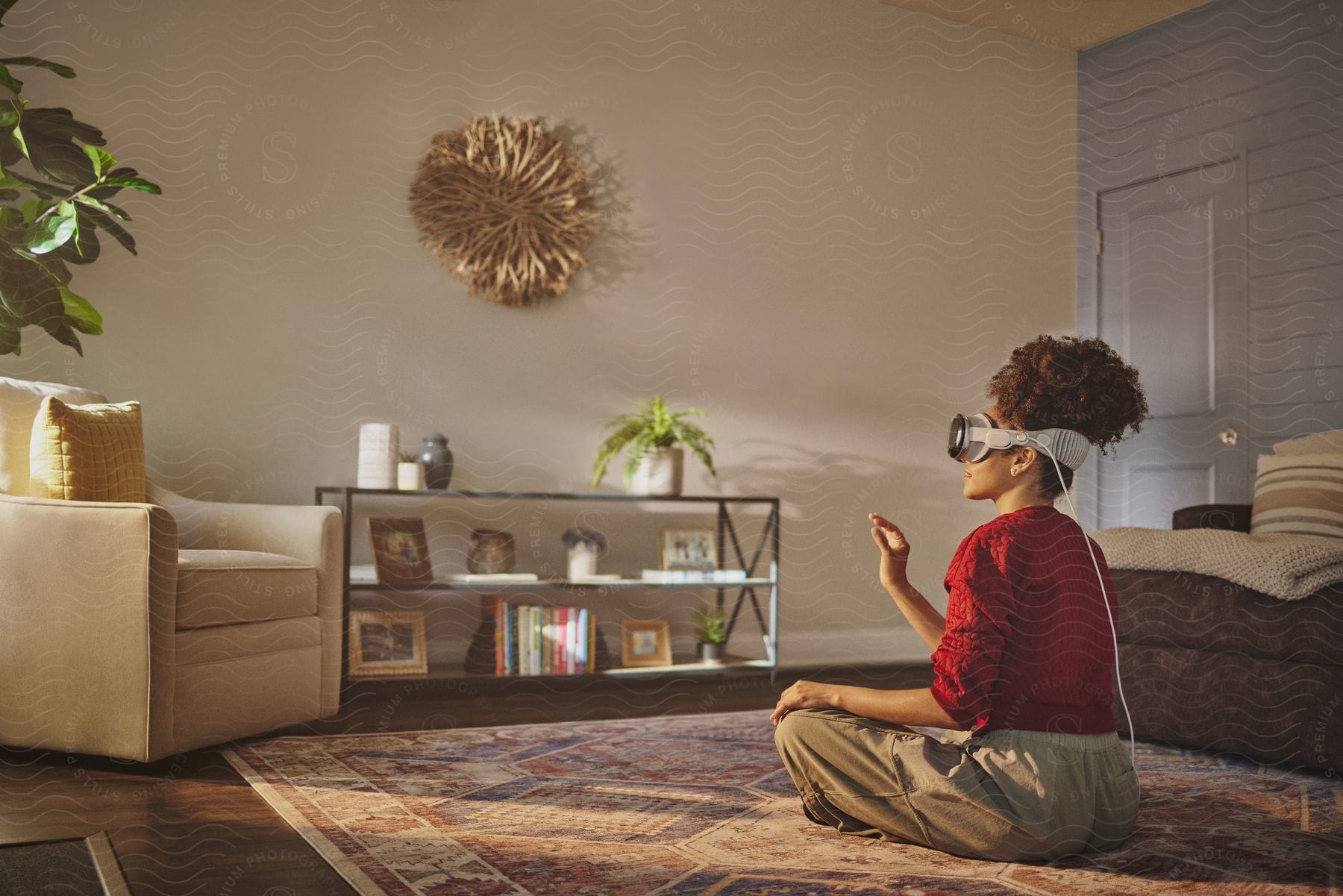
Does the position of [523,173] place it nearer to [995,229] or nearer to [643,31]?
[643,31]

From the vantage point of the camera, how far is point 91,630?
2119 mm

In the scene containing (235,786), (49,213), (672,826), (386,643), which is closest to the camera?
(672,826)

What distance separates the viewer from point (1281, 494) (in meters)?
2.88

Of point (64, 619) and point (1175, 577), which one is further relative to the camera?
point (1175, 577)

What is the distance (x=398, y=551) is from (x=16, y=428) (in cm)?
100

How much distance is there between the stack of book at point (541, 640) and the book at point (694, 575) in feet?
0.77

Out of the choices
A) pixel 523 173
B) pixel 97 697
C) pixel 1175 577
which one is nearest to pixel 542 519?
pixel 523 173

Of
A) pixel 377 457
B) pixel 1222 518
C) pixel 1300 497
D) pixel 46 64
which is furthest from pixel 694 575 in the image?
pixel 46 64

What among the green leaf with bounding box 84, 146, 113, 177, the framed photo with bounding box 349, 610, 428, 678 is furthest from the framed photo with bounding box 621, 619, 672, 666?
the green leaf with bounding box 84, 146, 113, 177

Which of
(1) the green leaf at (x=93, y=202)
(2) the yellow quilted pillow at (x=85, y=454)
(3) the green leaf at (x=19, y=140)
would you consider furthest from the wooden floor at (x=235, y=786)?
(3) the green leaf at (x=19, y=140)

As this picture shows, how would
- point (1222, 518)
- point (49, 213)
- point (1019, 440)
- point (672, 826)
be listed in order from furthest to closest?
point (1222, 518)
point (49, 213)
point (672, 826)
point (1019, 440)

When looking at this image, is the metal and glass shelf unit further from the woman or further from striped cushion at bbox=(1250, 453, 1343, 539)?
the woman

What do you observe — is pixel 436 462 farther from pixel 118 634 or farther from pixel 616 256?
pixel 118 634

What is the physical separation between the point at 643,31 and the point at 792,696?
268 cm
